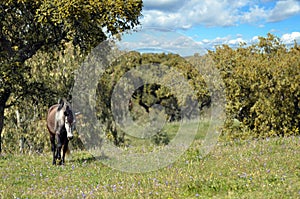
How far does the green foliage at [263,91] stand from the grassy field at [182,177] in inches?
273

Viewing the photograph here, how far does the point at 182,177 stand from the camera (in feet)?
32.8

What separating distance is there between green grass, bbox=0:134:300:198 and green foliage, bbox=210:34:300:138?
22.8 ft

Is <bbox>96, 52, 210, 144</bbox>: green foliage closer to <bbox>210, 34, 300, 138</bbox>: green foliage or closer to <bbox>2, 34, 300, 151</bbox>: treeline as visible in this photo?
<bbox>2, 34, 300, 151</bbox>: treeline

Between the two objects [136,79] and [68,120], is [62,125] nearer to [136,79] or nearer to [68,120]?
[68,120]

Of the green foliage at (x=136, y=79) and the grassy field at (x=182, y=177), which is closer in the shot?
the grassy field at (x=182, y=177)

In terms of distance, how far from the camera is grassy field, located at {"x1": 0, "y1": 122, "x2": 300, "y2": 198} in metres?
8.49

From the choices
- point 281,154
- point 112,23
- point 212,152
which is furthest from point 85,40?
point 281,154

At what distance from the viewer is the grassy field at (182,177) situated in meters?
8.49

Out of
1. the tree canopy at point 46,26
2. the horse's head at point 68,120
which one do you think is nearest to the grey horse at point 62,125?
the horse's head at point 68,120

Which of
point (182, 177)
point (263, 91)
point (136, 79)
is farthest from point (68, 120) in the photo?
point (136, 79)

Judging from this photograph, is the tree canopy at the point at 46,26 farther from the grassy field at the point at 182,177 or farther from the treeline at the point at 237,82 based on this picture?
the grassy field at the point at 182,177

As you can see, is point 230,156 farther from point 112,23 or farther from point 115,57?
point 115,57

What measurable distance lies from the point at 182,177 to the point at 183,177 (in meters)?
0.06

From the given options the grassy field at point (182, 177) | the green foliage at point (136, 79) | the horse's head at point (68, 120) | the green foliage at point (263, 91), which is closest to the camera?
the grassy field at point (182, 177)
